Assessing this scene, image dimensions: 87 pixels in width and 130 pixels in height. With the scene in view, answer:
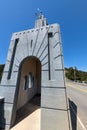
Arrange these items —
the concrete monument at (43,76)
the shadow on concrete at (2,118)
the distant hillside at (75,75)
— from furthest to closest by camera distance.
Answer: the distant hillside at (75,75) → the shadow on concrete at (2,118) → the concrete monument at (43,76)

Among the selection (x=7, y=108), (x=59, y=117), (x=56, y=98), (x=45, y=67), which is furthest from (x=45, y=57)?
(x=7, y=108)

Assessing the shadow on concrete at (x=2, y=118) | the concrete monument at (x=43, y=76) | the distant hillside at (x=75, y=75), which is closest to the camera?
the concrete monument at (x=43, y=76)

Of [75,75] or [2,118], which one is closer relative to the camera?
[2,118]

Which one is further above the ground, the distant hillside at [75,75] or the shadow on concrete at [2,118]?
the distant hillside at [75,75]

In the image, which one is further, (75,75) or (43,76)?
(75,75)

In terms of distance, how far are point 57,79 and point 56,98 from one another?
843mm

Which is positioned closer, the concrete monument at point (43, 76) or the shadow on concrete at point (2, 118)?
the concrete monument at point (43, 76)

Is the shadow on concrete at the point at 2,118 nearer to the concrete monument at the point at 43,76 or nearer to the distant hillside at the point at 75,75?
the concrete monument at the point at 43,76

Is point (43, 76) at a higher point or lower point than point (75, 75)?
lower

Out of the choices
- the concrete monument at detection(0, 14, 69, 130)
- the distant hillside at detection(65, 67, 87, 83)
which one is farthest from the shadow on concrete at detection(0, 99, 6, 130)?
the distant hillside at detection(65, 67, 87, 83)

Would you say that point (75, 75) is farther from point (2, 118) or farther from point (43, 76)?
point (2, 118)

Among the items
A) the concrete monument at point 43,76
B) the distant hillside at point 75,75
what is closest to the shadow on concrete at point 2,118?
the concrete monument at point 43,76

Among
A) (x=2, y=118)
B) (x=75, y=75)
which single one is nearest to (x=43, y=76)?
(x=2, y=118)

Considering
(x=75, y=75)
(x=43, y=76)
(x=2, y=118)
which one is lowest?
(x=2, y=118)
